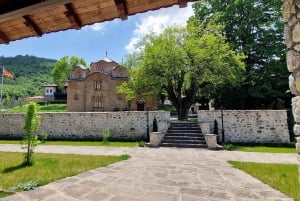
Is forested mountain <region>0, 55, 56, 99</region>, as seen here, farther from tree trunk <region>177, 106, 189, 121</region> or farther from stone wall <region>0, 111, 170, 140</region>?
tree trunk <region>177, 106, 189, 121</region>

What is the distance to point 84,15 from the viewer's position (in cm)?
358

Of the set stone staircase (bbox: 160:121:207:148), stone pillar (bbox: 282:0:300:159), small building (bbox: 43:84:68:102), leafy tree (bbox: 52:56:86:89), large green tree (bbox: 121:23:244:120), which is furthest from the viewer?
small building (bbox: 43:84:68:102)

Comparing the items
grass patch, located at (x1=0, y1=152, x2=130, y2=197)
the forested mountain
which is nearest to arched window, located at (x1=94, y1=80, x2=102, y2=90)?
grass patch, located at (x1=0, y1=152, x2=130, y2=197)

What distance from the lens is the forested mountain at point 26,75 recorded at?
71188 millimetres

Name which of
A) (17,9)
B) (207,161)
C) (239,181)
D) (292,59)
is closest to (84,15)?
(17,9)

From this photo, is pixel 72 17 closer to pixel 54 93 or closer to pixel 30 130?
Result: pixel 30 130

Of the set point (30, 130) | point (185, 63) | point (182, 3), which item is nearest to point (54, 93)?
point (185, 63)

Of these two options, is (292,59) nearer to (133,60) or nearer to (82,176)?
(82,176)

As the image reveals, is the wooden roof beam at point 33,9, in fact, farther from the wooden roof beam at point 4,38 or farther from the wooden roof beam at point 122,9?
the wooden roof beam at point 4,38

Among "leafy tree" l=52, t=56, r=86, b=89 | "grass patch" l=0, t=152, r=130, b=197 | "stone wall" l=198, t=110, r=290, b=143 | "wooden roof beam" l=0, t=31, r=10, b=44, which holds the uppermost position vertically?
"leafy tree" l=52, t=56, r=86, b=89

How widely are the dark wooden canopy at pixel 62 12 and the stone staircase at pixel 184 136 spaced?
10.6m

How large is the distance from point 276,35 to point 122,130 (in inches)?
677

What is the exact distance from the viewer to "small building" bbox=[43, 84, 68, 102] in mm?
59250

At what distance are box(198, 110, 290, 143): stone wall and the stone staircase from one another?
1.31 m
